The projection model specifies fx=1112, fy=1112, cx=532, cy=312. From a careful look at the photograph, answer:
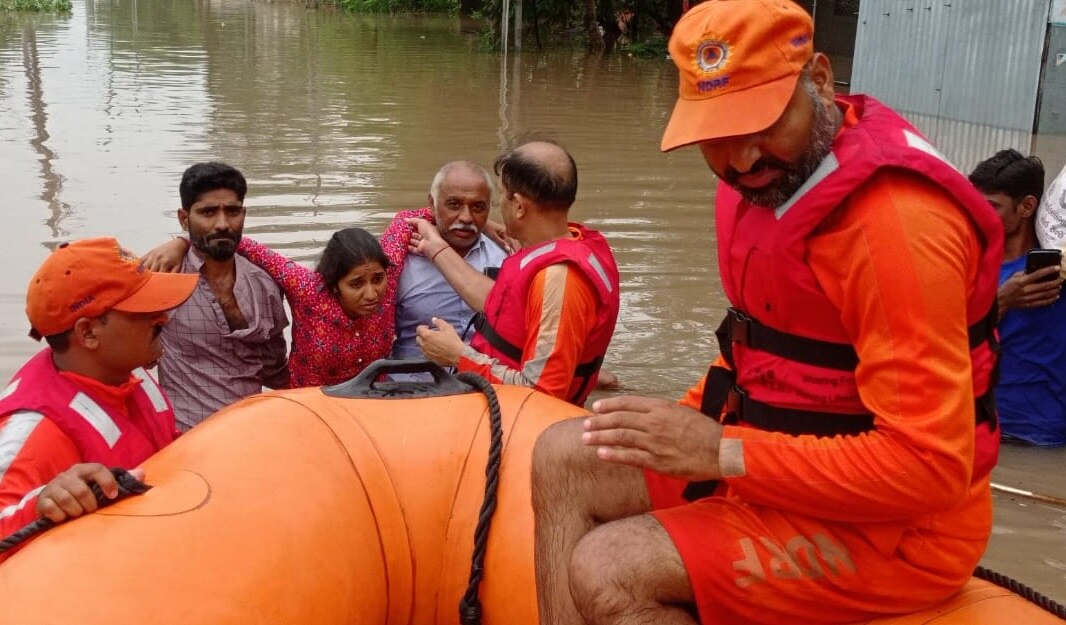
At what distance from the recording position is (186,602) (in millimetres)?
2039

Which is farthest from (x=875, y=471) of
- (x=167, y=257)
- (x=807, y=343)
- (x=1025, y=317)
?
(x=1025, y=317)

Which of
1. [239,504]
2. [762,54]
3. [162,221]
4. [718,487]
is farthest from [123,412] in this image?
[162,221]

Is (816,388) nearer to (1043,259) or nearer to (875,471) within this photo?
(875,471)

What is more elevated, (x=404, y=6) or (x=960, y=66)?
(x=404, y=6)

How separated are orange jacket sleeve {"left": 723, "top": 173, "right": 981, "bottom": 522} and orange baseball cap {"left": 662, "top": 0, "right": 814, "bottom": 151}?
228 millimetres

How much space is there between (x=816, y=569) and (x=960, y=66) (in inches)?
338

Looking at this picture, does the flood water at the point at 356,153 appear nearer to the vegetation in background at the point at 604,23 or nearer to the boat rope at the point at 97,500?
the vegetation in background at the point at 604,23

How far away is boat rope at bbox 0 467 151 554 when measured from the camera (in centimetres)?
206

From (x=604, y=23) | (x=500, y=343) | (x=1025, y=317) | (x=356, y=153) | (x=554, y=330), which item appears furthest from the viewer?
(x=604, y=23)

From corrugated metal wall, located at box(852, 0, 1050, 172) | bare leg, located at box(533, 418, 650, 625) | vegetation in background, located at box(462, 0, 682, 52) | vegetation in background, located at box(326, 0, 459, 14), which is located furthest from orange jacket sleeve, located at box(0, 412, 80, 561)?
vegetation in background, located at box(326, 0, 459, 14)

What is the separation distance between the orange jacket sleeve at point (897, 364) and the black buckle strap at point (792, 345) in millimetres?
84

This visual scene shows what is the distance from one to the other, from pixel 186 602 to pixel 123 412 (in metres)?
0.83

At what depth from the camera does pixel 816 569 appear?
6.39ft

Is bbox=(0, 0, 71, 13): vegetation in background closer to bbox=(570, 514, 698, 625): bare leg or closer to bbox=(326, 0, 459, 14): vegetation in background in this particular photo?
bbox=(326, 0, 459, 14): vegetation in background
